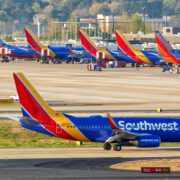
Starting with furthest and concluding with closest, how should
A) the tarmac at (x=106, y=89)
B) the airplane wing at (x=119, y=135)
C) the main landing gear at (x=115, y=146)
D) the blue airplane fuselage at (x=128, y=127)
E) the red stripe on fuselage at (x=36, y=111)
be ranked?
the tarmac at (x=106, y=89) < the main landing gear at (x=115, y=146) < the blue airplane fuselage at (x=128, y=127) < the red stripe on fuselage at (x=36, y=111) < the airplane wing at (x=119, y=135)

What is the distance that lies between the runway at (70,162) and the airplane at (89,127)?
1.11 meters

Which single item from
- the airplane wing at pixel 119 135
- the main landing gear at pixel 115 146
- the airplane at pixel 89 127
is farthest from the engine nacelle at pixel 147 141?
the main landing gear at pixel 115 146

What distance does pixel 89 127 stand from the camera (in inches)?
3162

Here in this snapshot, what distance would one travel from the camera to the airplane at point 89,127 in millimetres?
79812

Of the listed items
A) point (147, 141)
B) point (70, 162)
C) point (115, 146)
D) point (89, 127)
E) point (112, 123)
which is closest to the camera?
point (70, 162)

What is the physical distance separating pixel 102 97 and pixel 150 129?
52.3 metres

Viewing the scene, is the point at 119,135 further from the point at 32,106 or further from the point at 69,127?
the point at 32,106

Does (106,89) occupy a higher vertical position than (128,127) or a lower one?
lower

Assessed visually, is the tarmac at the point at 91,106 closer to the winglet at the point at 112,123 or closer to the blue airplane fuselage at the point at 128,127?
the blue airplane fuselage at the point at 128,127

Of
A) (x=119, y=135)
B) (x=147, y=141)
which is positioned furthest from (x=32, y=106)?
(x=147, y=141)

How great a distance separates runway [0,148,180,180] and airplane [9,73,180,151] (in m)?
1.11

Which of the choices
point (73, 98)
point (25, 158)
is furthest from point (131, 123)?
point (73, 98)

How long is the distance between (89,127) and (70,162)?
21.3 feet

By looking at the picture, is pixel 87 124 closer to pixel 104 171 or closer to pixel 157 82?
pixel 104 171
